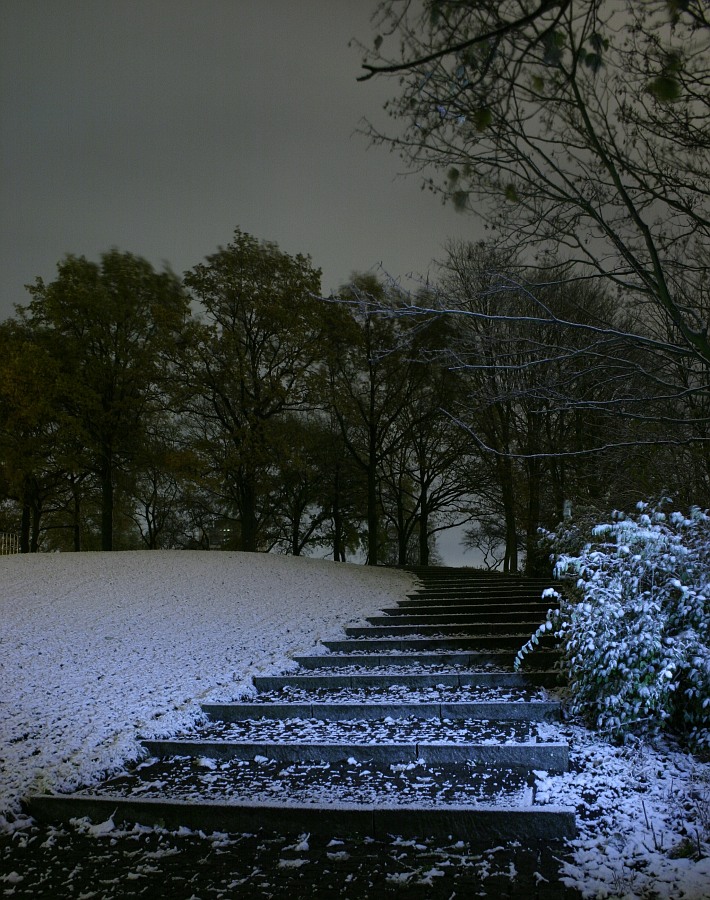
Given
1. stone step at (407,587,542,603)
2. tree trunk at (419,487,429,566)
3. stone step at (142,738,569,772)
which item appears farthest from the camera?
tree trunk at (419,487,429,566)

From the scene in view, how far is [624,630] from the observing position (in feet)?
15.7

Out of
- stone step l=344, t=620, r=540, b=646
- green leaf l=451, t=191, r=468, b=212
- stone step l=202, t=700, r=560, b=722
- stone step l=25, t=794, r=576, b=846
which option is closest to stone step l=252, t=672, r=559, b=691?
stone step l=202, t=700, r=560, b=722

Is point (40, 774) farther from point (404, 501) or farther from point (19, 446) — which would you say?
point (404, 501)

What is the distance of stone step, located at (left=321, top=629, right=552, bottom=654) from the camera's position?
746cm

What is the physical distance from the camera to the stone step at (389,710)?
17.8 feet

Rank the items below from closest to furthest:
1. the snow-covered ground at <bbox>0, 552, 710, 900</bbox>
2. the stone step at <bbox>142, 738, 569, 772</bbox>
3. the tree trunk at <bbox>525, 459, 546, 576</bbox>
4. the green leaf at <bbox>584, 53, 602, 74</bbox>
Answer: the green leaf at <bbox>584, 53, 602, 74</bbox> → the snow-covered ground at <bbox>0, 552, 710, 900</bbox> → the stone step at <bbox>142, 738, 569, 772</bbox> → the tree trunk at <bbox>525, 459, 546, 576</bbox>

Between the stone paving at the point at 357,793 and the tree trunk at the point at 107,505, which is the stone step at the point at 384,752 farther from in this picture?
the tree trunk at the point at 107,505

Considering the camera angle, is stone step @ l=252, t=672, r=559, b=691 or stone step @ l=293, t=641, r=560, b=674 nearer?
stone step @ l=252, t=672, r=559, b=691

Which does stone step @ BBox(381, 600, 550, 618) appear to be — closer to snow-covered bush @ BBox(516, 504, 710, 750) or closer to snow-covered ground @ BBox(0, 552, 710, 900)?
snow-covered ground @ BBox(0, 552, 710, 900)

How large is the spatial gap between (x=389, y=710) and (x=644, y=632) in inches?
85.4

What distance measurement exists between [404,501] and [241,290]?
39.0ft

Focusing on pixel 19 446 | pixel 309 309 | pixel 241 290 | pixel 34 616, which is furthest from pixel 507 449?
pixel 19 446

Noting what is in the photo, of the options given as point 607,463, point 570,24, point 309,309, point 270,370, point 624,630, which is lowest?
point 624,630

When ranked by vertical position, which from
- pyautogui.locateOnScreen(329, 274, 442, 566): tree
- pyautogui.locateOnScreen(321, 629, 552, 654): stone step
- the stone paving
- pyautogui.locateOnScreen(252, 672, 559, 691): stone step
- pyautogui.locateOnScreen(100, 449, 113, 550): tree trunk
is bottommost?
the stone paving
